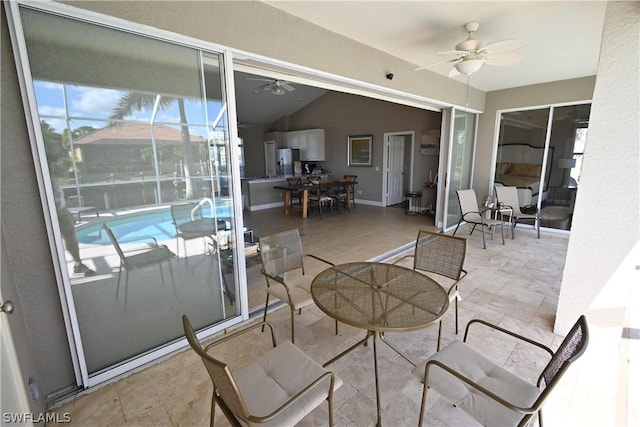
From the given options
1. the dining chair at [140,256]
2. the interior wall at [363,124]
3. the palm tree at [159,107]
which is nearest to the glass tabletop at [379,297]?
the dining chair at [140,256]

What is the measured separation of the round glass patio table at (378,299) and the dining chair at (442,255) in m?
0.42

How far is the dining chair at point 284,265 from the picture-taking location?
6.86 ft

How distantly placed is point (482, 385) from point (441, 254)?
1174 mm

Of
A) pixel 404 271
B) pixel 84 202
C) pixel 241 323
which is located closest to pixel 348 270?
pixel 404 271

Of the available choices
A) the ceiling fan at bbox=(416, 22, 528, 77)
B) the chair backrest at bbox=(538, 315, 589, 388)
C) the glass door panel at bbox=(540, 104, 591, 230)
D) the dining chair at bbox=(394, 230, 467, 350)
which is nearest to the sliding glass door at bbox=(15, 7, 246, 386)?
the dining chair at bbox=(394, 230, 467, 350)

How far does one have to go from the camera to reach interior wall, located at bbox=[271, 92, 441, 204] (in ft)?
23.4

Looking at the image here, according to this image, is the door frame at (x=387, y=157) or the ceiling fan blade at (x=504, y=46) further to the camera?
the door frame at (x=387, y=157)

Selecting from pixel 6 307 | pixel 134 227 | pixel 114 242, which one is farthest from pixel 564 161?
pixel 6 307

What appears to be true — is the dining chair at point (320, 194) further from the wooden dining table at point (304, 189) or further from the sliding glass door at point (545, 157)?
the sliding glass door at point (545, 157)

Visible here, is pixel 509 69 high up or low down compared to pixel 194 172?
up

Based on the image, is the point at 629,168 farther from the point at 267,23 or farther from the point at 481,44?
the point at 267,23

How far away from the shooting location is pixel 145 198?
1883 mm

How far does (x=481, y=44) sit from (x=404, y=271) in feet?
7.23

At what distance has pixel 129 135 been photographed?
179 cm
